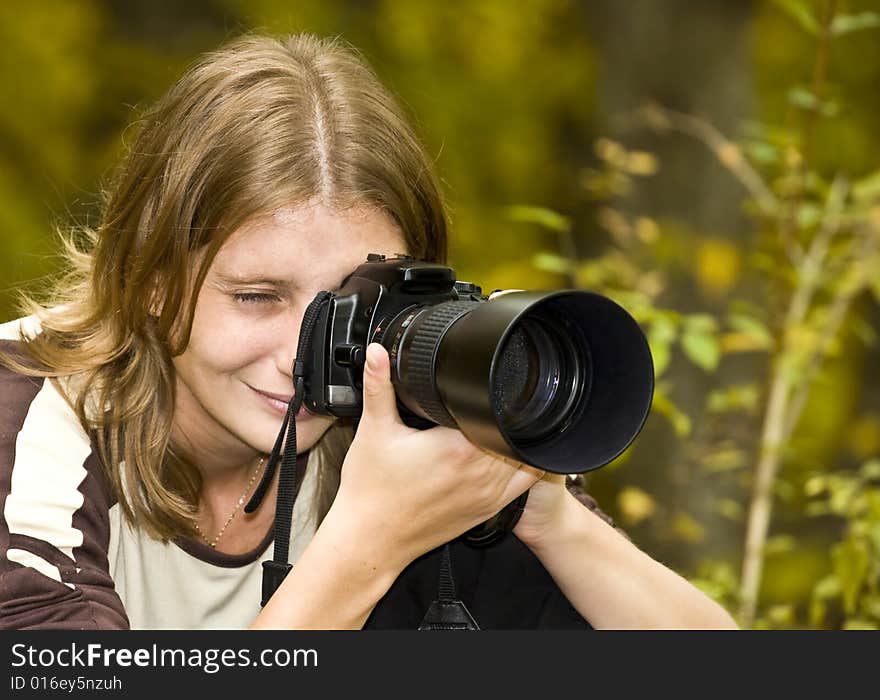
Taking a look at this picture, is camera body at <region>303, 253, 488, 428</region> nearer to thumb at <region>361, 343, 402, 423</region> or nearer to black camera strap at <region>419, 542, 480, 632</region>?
thumb at <region>361, 343, 402, 423</region>

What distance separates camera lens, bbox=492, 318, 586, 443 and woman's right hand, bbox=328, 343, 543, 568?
0.23 ft

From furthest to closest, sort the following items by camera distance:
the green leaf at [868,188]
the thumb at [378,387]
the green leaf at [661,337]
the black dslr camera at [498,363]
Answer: the green leaf at [868,188], the green leaf at [661,337], the thumb at [378,387], the black dslr camera at [498,363]

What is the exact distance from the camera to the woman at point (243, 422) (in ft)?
3.88

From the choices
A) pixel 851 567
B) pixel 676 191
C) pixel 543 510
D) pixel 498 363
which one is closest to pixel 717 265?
pixel 676 191

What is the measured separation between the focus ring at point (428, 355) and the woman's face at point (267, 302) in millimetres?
196

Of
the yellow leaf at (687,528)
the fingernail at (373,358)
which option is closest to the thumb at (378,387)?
the fingernail at (373,358)

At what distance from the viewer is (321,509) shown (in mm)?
1561

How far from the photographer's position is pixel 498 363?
101 centimetres

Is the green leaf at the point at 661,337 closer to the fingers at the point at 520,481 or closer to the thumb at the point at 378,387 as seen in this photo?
the fingers at the point at 520,481

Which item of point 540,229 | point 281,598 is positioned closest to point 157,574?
point 281,598

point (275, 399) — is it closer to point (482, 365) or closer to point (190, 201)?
point (190, 201)

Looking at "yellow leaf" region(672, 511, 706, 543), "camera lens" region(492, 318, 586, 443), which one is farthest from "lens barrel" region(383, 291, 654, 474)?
"yellow leaf" region(672, 511, 706, 543)

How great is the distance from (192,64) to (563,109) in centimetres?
296

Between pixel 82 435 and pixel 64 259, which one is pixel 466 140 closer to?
pixel 64 259
